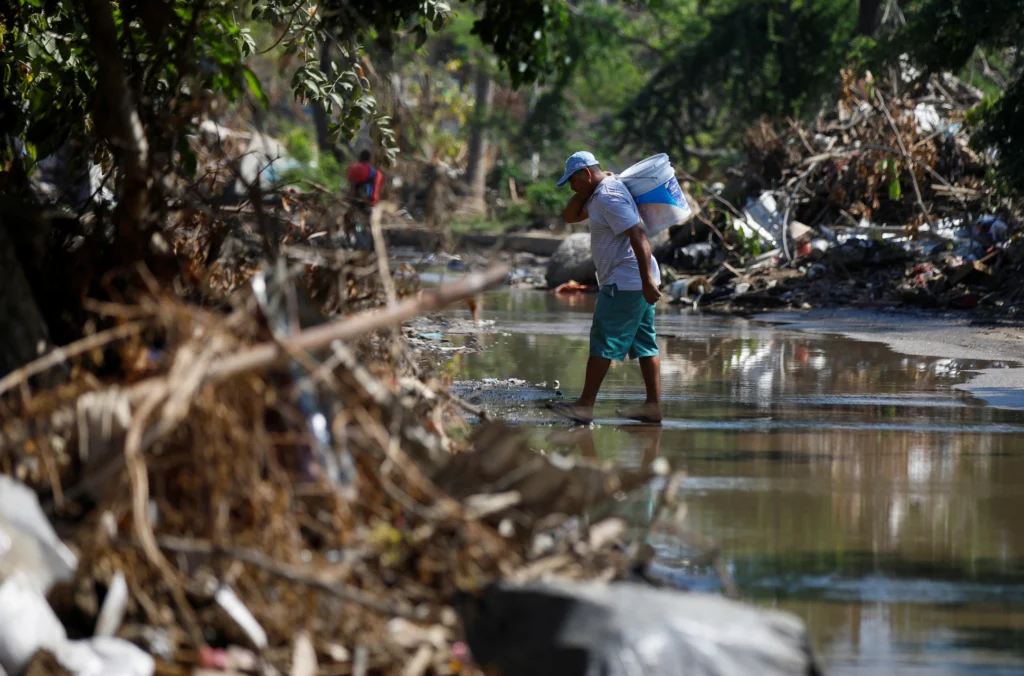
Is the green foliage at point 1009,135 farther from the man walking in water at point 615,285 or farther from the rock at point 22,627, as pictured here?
the rock at point 22,627

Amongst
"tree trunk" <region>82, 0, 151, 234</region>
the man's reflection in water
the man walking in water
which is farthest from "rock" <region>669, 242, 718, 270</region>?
"tree trunk" <region>82, 0, 151, 234</region>

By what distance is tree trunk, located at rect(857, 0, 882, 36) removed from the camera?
3019cm

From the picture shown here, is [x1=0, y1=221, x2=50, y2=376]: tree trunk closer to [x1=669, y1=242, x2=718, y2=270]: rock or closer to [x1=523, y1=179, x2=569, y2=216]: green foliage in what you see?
[x1=669, y1=242, x2=718, y2=270]: rock

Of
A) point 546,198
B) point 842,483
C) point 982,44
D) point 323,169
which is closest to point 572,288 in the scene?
point 982,44

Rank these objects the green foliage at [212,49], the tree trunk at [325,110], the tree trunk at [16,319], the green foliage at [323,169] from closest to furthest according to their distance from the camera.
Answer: the tree trunk at [16,319] → the green foliage at [212,49] → the tree trunk at [325,110] → the green foliage at [323,169]

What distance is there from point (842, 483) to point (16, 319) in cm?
408

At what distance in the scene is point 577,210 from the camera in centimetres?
893

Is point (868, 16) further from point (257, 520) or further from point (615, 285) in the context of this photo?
point (257, 520)

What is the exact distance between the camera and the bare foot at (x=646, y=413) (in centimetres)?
870

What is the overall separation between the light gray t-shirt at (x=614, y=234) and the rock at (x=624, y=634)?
193 inches

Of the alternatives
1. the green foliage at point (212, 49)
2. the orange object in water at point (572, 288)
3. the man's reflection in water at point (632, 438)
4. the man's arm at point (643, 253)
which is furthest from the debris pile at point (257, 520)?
the orange object in water at point (572, 288)

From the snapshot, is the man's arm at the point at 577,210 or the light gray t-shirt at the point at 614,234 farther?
the man's arm at the point at 577,210

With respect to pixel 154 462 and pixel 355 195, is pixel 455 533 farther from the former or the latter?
pixel 355 195

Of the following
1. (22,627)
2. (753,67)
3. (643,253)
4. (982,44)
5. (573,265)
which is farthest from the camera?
(753,67)
